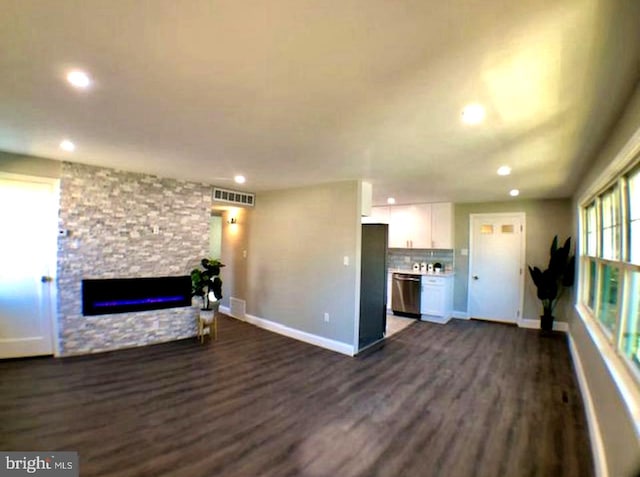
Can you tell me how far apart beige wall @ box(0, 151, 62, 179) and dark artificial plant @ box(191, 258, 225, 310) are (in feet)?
6.97

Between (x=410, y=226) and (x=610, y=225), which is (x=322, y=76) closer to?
(x=610, y=225)

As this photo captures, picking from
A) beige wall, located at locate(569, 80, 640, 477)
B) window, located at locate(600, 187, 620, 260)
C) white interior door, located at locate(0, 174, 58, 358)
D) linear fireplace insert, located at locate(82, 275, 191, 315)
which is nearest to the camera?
beige wall, located at locate(569, 80, 640, 477)

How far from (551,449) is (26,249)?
19.0ft

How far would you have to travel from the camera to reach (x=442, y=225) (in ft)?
21.2

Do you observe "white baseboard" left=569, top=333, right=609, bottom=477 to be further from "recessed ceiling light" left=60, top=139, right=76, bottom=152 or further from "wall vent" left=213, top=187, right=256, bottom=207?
"wall vent" left=213, top=187, right=256, bottom=207

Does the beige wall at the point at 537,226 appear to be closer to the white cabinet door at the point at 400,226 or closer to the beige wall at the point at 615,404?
the white cabinet door at the point at 400,226

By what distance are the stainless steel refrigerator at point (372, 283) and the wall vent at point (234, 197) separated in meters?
2.32

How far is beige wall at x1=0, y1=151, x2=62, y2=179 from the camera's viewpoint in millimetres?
3545

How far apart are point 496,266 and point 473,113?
16.2 feet

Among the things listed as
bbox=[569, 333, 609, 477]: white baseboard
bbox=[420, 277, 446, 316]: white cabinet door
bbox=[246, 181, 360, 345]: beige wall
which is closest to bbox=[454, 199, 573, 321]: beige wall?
bbox=[420, 277, 446, 316]: white cabinet door

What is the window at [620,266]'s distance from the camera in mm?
2002

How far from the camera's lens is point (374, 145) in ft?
9.41

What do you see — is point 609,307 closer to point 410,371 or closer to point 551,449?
point 551,449

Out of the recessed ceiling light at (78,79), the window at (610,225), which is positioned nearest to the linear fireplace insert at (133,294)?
the recessed ceiling light at (78,79)
